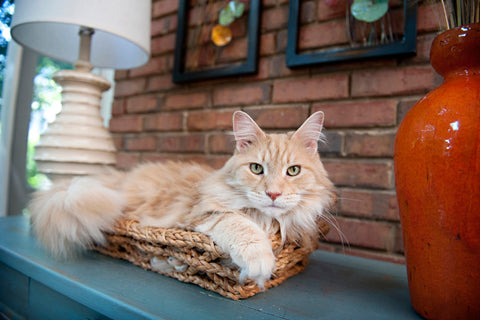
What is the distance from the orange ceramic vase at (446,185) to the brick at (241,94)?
0.85 metres

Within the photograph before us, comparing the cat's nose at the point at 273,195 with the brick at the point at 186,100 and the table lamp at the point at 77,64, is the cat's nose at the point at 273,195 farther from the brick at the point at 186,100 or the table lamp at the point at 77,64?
the brick at the point at 186,100

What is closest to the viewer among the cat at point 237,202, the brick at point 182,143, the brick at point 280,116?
the cat at point 237,202

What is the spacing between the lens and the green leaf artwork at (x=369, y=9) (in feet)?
3.62

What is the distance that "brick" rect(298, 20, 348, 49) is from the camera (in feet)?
4.04

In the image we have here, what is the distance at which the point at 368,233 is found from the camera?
1.19 metres

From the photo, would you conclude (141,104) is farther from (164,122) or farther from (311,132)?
(311,132)

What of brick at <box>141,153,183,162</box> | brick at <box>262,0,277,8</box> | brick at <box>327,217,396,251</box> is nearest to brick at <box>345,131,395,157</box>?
brick at <box>327,217,396,251</box>

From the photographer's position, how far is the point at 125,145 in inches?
75.2

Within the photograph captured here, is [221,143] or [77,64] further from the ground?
[77,64]

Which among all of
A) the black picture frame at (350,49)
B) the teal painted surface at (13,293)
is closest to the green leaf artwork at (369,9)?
the black picture frame at (350,49)

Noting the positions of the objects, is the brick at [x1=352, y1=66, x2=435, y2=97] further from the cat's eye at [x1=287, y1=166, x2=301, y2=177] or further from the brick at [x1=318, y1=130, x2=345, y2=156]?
the cat's eye at [x1=287, y1=166, x2=301, y2=177]

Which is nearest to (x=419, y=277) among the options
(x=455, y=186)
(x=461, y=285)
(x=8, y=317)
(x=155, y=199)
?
(x=461, y=285)

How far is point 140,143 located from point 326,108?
1122mm

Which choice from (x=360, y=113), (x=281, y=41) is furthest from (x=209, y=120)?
(x=360, y=113)
